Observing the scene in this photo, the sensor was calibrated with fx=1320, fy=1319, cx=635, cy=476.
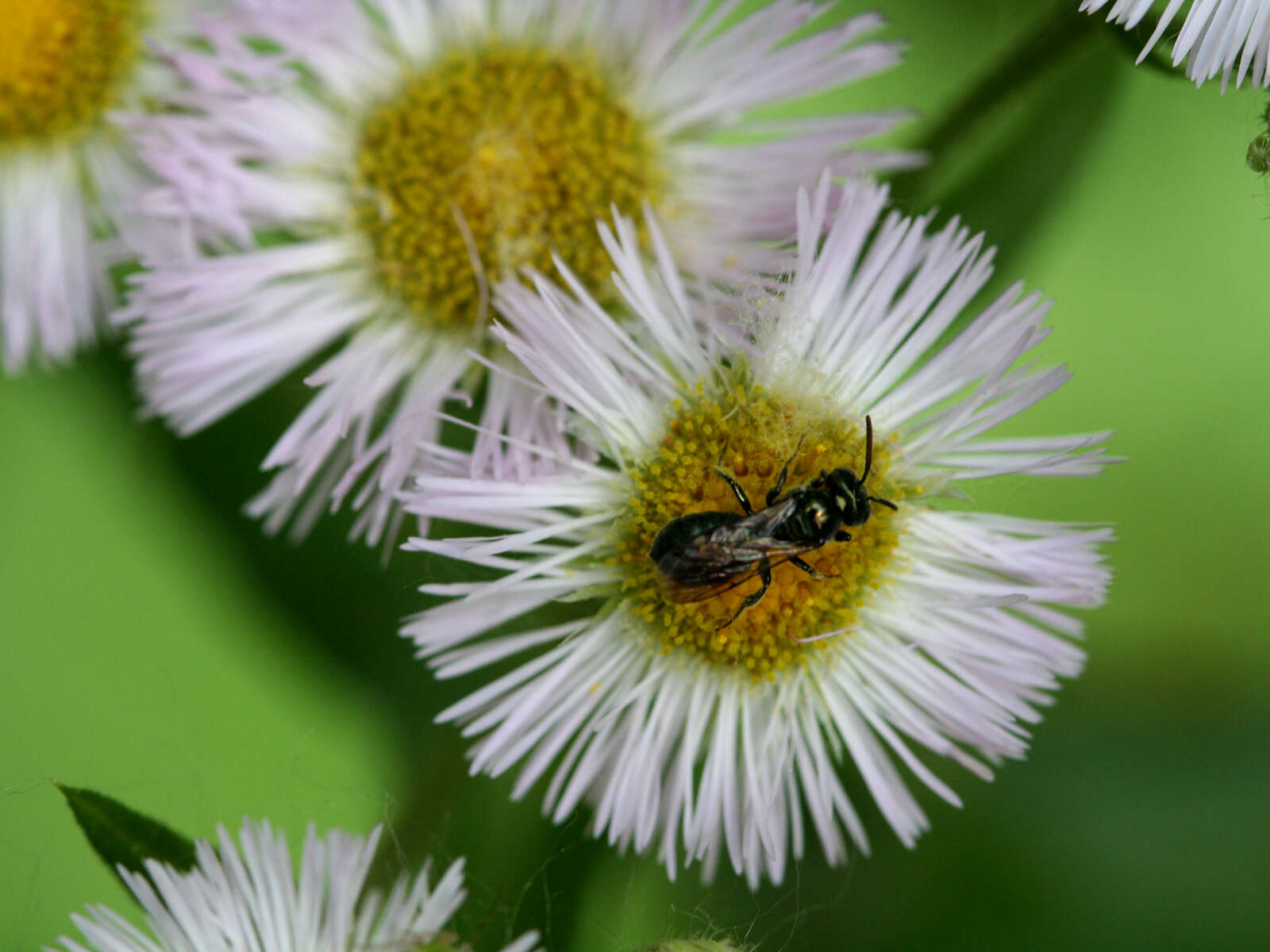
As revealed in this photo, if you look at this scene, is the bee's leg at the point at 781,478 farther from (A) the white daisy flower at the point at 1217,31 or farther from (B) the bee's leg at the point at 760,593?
(A) the white daisy flower at the point at 1217,31

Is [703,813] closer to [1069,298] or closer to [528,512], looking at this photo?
[528,512]

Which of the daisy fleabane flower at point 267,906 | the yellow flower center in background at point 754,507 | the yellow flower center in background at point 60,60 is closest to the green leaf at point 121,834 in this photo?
the daisy fleabane flower at point 267,906

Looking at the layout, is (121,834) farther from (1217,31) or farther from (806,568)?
(1217,31)

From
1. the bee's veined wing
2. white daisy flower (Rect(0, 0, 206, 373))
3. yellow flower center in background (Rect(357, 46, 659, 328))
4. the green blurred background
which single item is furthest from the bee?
white daisy flower (Rect(0, 0, 206, 373))

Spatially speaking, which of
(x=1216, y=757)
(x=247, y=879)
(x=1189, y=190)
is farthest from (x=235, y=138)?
(x=1216, y=757)

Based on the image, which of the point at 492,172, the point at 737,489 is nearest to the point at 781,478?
the point at 737,489
